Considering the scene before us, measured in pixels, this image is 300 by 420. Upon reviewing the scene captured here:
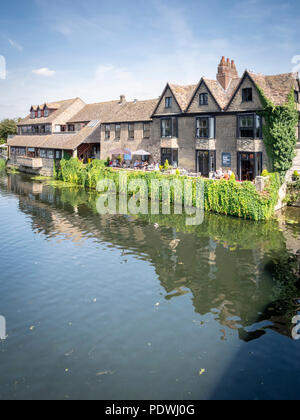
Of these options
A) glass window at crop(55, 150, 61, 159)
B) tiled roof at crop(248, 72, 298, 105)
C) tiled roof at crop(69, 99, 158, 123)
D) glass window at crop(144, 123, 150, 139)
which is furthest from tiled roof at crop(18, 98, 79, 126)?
tiled roof at crop(248, 72, 298, 105)

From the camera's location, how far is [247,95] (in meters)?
36.4

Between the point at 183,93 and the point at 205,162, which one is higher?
the point at 183,93

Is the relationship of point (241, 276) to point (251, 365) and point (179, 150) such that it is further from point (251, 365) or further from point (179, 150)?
point (179, 150)

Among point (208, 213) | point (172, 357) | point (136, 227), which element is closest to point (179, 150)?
point (208, 213)

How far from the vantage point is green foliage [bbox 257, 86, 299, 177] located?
33812mm

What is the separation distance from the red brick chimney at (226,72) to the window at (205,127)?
4.14 metres

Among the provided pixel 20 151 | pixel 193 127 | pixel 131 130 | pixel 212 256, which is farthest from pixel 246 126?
pixel 20 151

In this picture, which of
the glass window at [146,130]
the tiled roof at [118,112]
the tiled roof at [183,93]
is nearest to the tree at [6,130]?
the tiled roof at [118,112]

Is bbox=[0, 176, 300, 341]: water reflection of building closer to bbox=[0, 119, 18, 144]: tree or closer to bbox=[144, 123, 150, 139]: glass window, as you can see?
bbox=[144, 123, 150, 139]: glass window

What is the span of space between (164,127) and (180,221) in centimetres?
1891

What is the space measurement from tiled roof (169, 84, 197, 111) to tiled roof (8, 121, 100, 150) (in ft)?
59.6

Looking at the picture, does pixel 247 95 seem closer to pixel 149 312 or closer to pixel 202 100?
pixel 202 100

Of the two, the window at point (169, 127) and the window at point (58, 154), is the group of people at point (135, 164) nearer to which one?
the window at point (169, 127)

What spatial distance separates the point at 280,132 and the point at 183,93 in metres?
15.5
